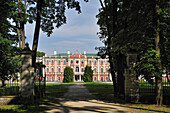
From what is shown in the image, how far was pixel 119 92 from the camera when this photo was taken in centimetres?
1476

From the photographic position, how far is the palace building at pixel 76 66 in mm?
68625

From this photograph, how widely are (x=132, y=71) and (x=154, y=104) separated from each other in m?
2.23

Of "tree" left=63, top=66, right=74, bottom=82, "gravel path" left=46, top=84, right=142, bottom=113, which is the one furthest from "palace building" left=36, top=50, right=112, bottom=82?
"gravel path" left=46, top=84, right=142, bottom=113

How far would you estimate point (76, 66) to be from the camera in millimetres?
68625

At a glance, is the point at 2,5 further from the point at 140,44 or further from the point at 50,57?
the point at 50,57

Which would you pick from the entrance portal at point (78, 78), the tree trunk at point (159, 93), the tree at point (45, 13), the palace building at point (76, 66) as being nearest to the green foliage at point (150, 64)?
the tree trunk at point (159, 93)

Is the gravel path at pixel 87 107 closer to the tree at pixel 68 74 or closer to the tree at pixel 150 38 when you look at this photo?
the tree at pixel 150 38

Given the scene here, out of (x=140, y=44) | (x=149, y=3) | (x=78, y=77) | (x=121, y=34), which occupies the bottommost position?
(x=78, y=77)

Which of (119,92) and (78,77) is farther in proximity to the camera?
(78,77)

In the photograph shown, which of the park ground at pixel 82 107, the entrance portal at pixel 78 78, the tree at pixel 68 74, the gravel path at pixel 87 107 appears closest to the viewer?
the gravel path at pixel 87 107

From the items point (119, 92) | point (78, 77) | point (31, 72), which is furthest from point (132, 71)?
point (78, 77)

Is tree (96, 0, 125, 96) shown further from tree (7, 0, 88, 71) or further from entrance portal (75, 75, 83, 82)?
entrance portal (75, 75, 83, 82)

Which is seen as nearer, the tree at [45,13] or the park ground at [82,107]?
the park ground at [82,107]

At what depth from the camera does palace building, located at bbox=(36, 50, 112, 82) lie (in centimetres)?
6862
